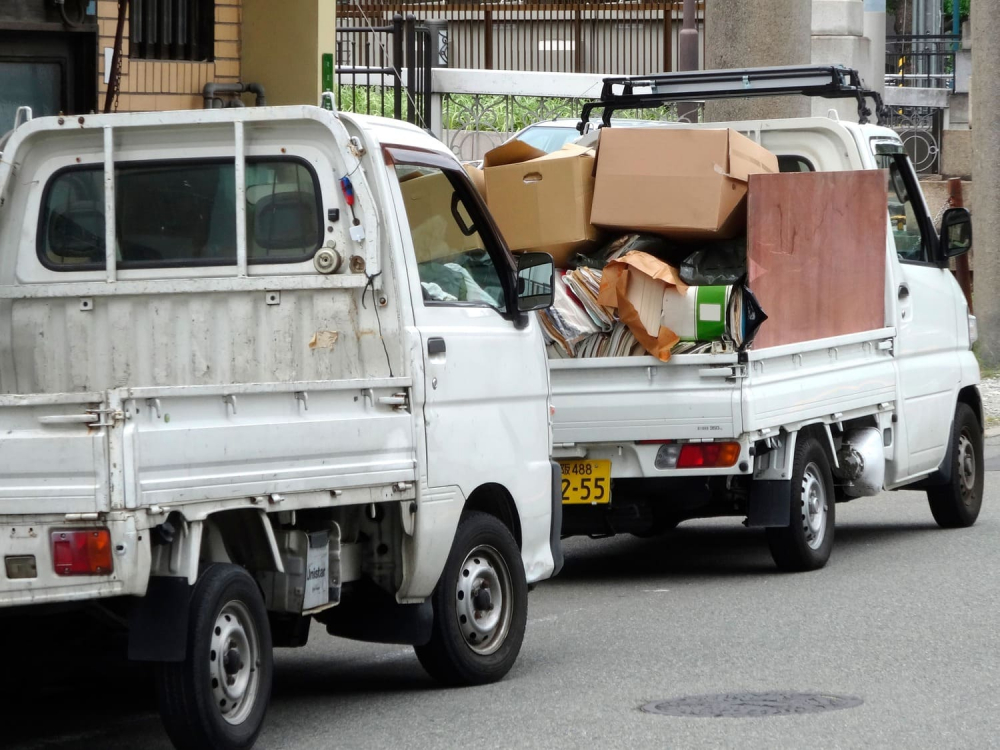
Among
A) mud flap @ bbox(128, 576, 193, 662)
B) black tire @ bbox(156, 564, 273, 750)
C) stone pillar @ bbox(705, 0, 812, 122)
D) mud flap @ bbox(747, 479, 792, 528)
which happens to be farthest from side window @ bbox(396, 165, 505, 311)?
stone pillar @ bbox(705, 0, 812, 122)

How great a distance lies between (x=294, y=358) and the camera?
6812 mm

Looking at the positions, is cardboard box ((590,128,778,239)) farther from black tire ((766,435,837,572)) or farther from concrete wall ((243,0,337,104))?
concrete wall ((243,0,337,104))

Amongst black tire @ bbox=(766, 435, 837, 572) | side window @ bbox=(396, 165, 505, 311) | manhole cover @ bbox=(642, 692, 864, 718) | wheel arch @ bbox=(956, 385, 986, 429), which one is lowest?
manhole cover @ bbox=(642, 692, 864, 718)

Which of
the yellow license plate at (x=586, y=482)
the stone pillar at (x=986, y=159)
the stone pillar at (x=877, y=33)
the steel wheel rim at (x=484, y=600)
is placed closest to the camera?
the steel wheel rim at (x=484, y=600)

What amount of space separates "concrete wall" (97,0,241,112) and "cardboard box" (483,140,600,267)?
448cm

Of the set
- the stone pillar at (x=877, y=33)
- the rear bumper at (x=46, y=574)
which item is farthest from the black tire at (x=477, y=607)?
the stone pillar at (x=877, y=33)

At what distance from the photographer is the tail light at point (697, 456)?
916 centimetres

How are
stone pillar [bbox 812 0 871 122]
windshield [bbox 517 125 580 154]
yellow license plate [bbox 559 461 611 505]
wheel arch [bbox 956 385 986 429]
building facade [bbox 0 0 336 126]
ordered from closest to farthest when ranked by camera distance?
yellow license plate [bbox 559 461 611 505] → wheel arch [bbox 956 385 986 429] → building facade [bbox 0 0 336 126] → windshield [bbox 517 125 580 154] → stone pillar [bbox 812 0 871 122]

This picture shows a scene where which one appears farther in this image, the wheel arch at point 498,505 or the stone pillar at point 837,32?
the stone pillar at point 837,32

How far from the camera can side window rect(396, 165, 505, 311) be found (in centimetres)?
695

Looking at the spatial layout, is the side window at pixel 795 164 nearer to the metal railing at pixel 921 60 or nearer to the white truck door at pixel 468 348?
the white truck door at pixel 468 348

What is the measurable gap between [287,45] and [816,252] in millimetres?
6046

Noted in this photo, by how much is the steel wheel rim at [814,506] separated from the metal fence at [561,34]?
18662 millimetres

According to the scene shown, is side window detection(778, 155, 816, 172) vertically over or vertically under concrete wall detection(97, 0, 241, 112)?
under
